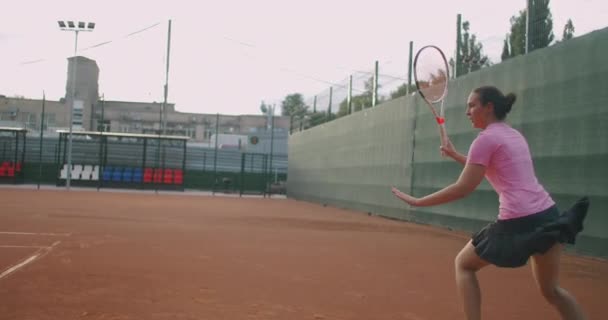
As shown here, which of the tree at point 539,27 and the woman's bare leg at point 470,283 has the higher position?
the tree at point 539,27

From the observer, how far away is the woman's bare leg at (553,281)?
122 inches

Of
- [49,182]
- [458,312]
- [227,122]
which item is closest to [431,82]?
[458,312]

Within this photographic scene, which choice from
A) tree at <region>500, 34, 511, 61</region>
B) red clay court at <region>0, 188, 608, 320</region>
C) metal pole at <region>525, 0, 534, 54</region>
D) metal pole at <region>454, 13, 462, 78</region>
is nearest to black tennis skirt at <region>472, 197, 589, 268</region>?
red clay court at <region>0, 188, 608, 320</region>

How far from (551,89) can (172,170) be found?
2520cm

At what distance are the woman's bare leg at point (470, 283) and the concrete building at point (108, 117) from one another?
152 ft

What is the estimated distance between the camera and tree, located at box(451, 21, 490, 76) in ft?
41.4

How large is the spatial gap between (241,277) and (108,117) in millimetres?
61836

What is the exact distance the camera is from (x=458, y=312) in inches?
191

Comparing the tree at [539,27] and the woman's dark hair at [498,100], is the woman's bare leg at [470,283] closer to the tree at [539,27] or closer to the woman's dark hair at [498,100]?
the woman's dark hair at [498,100]

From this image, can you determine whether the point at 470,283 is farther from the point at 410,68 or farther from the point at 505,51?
the point at 410,68

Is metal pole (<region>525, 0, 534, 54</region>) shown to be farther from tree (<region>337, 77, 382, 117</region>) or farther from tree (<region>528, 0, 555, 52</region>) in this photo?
tree (<region>337, 77, 382, 117</region>)

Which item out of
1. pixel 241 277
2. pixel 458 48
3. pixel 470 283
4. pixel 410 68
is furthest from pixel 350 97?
pixel 470 283

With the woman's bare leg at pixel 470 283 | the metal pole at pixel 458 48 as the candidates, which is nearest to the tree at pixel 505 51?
the metal pole at pixel 458 48

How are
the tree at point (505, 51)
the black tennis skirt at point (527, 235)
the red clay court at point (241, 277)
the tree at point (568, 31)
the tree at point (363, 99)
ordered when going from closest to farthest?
the black tennis skirt at point (527, 235) < the red clay court at point (241, 277) < the tree at point (568, 31) < the tree at point (505, 51) < the tree at point (363, 99)
